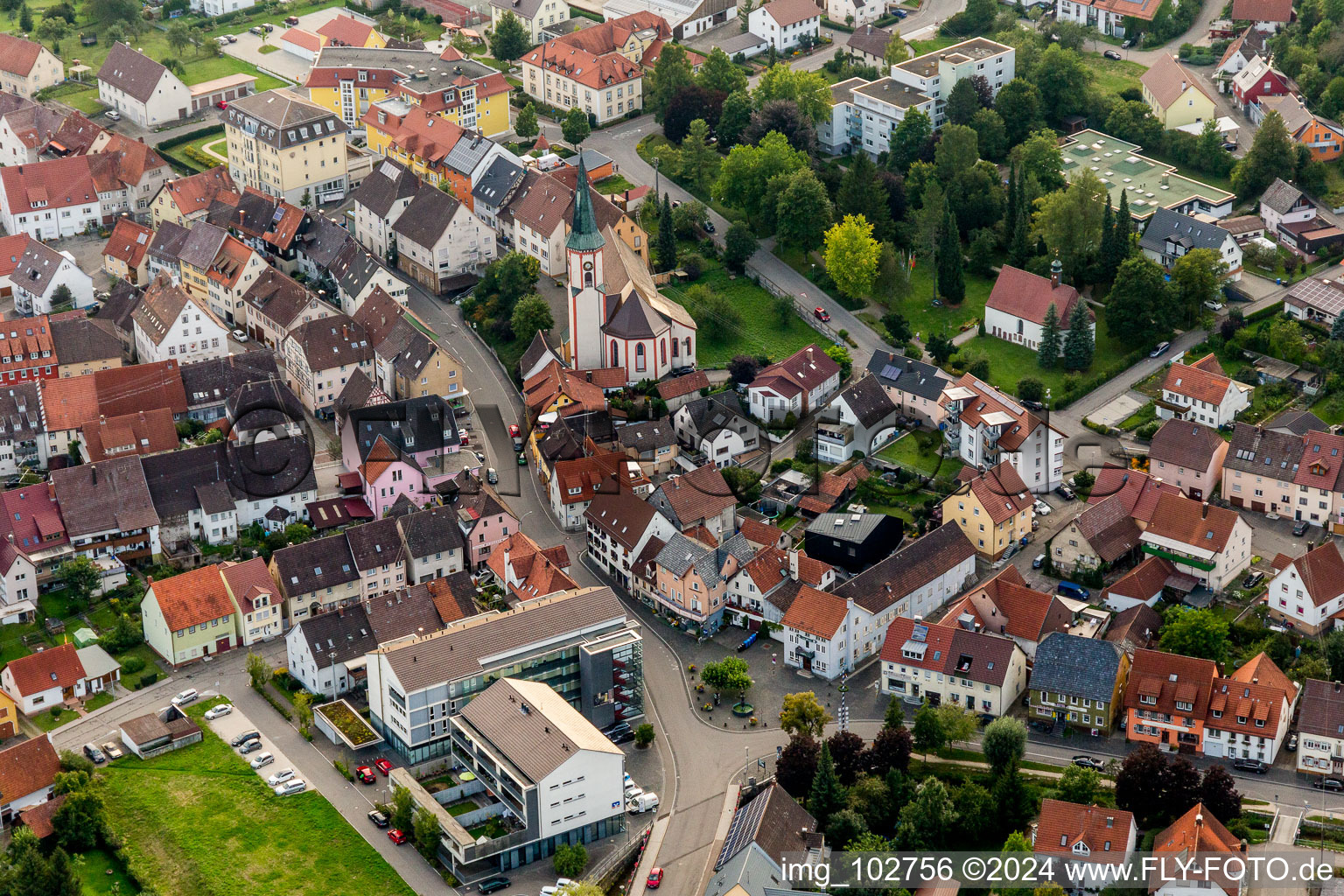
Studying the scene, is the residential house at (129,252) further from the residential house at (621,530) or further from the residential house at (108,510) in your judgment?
the residential house at (621,530)

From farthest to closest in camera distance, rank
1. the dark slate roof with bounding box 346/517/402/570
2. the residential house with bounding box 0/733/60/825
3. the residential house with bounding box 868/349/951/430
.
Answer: the residential house with bounding box 868/349/951/430, the dark slate roof with bounding box 346/517/402/570, the residential house with bounding box 0/733/60/825

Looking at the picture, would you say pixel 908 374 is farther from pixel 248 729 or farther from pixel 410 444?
pixel 248 729

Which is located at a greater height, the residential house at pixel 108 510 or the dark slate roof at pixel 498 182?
the dark slate roof at pixel 498 182

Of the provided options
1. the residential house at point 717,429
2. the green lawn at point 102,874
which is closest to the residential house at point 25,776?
the green lawn at point 102,874

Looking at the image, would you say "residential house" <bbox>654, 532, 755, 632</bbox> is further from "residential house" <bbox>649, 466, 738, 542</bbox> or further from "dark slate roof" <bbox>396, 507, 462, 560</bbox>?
"dark slate roof" <bbox>396, 507, 462, 560</bbox>

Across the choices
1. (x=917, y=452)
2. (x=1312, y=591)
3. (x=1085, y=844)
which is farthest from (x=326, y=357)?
(x=1312, y=591)

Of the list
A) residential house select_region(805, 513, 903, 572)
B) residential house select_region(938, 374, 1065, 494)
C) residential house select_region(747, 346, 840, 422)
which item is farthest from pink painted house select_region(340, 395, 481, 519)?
residential house select_region(938, 374, 1065, 494)

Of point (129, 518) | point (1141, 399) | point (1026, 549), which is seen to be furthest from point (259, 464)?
point (1141, 399)
